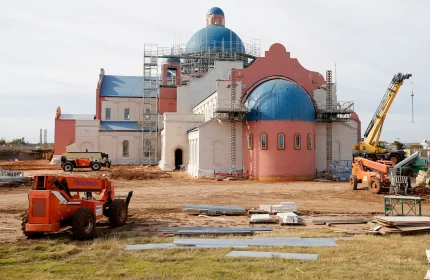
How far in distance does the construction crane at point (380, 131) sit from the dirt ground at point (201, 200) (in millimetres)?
12691

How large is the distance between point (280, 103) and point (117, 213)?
20527 millimetres

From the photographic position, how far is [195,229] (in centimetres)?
1314

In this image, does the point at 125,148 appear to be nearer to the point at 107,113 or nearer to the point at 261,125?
the point at 107,113

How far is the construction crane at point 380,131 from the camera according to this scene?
4015 cm

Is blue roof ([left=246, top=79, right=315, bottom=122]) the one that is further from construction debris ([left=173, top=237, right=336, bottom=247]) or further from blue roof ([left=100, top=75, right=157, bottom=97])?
blue roof ([left=100, top=75, right=157, bottom=97])

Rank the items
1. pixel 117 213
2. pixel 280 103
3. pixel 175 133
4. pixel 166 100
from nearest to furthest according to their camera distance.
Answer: pixel 117 213
pixel 280 103
pixel 175 133
pixel 166 100

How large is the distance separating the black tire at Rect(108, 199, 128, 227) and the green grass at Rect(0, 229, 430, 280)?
2.36 metres

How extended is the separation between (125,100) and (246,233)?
47448 millimetres

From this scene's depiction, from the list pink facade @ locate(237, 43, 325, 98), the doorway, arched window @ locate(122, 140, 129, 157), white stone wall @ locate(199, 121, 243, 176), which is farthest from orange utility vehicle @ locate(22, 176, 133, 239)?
arched window @ locate(122, 140, 129, 157)

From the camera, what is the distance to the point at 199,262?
943 cm

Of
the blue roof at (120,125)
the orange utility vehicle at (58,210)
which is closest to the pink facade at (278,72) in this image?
the blue roof at (120,125)

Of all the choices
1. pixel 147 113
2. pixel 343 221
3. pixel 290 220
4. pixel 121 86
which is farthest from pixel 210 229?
pixel 121 86

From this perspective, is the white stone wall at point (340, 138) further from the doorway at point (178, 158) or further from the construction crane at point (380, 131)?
the doorway at point (178, 158)

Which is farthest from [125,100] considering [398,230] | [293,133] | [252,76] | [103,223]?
[398,230]
